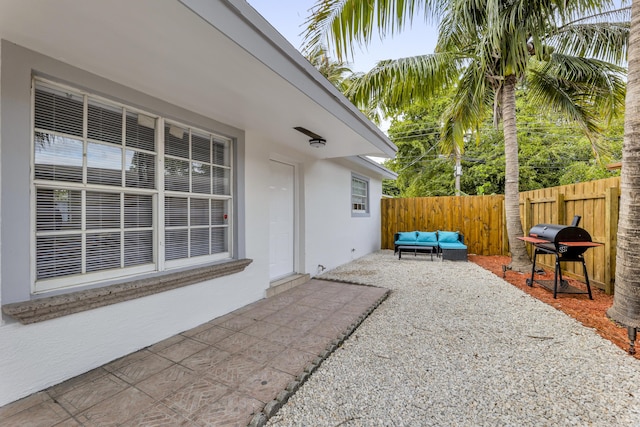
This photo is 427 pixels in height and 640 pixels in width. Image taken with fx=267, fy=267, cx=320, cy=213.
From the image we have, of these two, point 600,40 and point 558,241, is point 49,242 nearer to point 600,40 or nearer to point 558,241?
point 558,241

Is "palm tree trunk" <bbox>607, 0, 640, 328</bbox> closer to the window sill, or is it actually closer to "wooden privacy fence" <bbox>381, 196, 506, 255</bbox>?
the window sill

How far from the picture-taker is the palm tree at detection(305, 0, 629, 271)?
4340 millimetres

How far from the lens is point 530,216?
6551 millimetres

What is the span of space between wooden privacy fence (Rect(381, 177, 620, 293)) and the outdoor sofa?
1285 mm

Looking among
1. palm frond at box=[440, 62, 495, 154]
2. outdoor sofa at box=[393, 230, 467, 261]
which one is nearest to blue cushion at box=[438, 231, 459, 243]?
outdoor sofa at box=[393, 230, 467, 261]

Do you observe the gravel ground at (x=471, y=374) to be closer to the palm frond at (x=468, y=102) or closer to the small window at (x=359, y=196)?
the palm frond at (x=468, y=102)

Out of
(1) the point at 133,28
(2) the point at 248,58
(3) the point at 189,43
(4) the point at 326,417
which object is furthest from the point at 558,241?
(1) the point at 133,28

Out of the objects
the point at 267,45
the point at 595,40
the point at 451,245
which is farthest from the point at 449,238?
the point at 267,45

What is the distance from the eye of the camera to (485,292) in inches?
181

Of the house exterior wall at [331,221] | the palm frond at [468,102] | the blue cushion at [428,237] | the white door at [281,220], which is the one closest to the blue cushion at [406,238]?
the blue cushion at [428,237]

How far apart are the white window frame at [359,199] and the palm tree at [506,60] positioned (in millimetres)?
2647

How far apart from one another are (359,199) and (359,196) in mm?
99

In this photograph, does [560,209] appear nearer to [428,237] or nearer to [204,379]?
[428,237]

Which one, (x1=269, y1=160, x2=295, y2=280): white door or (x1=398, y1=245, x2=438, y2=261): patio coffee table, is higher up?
(x1=269, y1=160, x2=295, y2=280): white door
